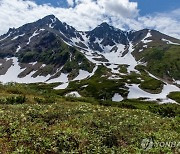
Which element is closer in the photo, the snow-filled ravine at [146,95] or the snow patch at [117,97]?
the snow-filled ravine at [146,95]

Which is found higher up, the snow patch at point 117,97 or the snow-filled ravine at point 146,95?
the snow-filled ravine at point 146,95

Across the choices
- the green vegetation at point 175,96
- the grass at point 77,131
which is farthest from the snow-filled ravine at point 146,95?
the grass at point 77,131

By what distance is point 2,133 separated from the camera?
20.4 meters

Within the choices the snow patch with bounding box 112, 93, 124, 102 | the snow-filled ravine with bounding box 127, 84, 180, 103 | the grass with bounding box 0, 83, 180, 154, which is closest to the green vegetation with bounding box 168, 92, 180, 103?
the snow-filled ravine with bounding box 127, 84, 180, 103

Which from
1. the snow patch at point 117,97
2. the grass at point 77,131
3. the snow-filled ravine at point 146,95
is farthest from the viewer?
the snow patch at point 117,97

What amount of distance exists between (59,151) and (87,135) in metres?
3.32

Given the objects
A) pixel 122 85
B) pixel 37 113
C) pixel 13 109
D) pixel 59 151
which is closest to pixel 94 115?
pixel 37 113

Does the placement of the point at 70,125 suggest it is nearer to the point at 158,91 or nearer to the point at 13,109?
the point at 13,109

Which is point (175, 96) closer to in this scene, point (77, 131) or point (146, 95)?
point (146, 95)

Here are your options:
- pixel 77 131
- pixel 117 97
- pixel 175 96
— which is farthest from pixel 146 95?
pixel 77 131

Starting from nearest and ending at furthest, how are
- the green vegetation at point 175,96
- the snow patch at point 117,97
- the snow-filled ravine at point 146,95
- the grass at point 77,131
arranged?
the grass at point 77,131, the green vegetation at point 175,96, the snow-filled ravine at point 146,95, the snow patch at point 117,97

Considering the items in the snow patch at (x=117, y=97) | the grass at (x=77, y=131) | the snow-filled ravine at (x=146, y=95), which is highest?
the snow-filled ravine at (x=146, y=95)

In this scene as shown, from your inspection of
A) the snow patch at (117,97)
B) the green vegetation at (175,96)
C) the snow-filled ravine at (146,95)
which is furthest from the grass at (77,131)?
the green vegetation at (175,96)

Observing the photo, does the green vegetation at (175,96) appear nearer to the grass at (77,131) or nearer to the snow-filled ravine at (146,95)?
the snow-filled ravine at (146,95)
